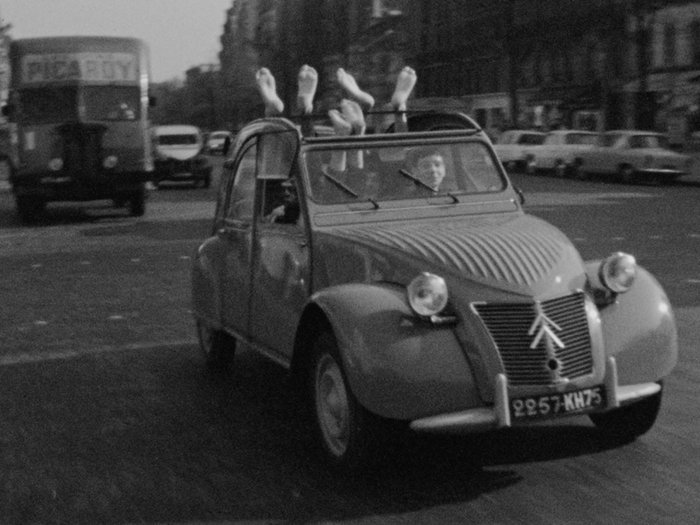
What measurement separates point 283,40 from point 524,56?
150ft

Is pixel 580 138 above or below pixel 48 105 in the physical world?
below

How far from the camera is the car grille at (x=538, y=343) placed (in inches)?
237

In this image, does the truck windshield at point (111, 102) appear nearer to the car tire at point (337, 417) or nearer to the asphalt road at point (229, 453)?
the asphalt road at point (229, 453)

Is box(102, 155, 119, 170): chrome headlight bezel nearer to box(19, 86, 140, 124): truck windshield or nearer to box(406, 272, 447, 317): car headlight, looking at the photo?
box(19, 86, 140, 124): truck windshield

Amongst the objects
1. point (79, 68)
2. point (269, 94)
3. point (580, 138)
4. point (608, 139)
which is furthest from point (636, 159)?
point (269, 94)

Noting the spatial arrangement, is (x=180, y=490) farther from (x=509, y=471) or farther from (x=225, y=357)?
(x=225, y=357)

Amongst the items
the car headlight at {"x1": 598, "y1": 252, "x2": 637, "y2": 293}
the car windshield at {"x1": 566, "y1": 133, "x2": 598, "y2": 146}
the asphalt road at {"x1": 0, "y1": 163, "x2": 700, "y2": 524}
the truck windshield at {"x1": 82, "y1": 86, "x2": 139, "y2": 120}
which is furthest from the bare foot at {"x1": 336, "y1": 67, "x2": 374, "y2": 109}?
the car windshield at {"x1": 566, "y1": 133, "x2": 598, "y2": 146}

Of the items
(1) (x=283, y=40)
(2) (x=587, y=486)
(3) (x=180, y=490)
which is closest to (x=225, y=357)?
(3) (x=180, y=490)

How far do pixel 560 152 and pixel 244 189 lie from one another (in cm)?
3617

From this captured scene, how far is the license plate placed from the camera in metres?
5.96

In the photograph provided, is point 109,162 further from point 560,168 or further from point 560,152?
point 560,152

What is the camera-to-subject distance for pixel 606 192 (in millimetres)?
33656

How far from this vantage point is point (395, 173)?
7.63 m

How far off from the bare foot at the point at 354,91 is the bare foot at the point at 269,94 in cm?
41
